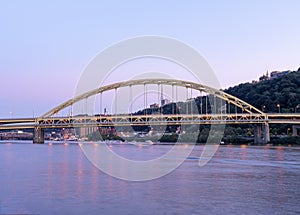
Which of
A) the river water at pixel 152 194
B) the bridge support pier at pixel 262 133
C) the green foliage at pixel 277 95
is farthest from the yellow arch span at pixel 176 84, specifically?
the river water at pixel 152 194

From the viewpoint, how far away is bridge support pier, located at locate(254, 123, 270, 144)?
82469mm

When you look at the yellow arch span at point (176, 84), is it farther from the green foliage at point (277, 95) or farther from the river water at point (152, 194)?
the river water at point (152, 194)

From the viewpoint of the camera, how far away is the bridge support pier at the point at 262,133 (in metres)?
82.5

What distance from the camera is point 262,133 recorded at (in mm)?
85438

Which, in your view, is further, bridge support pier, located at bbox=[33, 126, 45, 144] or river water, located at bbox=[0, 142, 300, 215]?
bridge support pier, located at bbox=[33, 126, 45, 144]

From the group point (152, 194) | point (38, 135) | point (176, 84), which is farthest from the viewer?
point (38, 135)

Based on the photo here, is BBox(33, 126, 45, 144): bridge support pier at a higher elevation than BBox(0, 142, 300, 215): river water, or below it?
higher

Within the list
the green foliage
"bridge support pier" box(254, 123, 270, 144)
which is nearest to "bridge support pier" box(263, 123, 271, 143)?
"bridge support pier" box(254, 123, 270, 144)

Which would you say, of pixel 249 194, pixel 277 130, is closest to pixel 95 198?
pixel 249 194

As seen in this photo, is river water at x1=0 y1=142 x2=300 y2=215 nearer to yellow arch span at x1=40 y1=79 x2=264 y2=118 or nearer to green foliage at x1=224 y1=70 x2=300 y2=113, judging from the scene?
yellow arch span at x1=40 y1=79 x2=264 y2=118

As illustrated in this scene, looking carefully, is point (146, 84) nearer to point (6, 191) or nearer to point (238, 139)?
point (238, 139)

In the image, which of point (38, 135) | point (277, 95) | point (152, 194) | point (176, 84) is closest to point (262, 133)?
point (176, 84)

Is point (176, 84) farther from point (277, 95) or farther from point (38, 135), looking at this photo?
point (38, 135)

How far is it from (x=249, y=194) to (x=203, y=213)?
4029 mm
